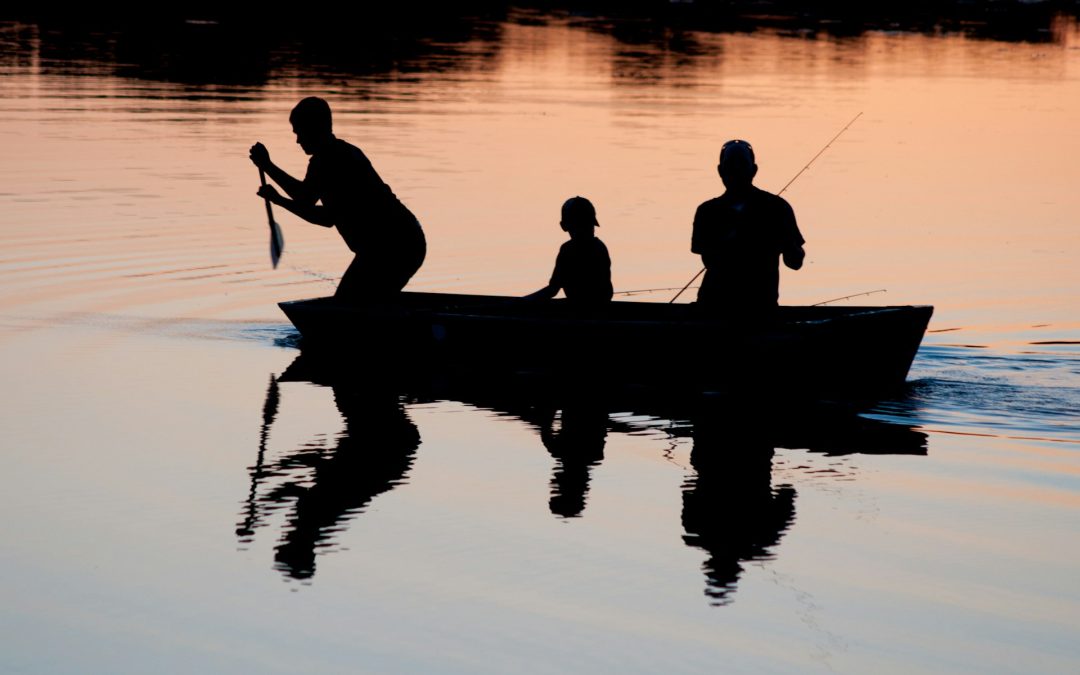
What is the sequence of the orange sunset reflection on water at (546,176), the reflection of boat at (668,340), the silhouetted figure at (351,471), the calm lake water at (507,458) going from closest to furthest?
the calm lake water at (507,458) → the silhouetted figure at (351,471) → the reflection of boat at (668,340) → the orange sunset reflection on water at (546,176)

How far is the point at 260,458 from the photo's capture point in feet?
28.7

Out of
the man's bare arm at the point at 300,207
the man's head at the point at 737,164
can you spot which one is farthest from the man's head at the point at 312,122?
the man's head at the point at 737,164

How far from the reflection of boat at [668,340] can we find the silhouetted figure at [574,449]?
47cm

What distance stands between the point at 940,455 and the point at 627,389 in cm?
225

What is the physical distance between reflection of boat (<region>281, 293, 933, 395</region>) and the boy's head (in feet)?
1.87

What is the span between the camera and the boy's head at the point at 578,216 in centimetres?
1060

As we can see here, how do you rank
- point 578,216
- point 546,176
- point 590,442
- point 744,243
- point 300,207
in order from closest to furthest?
point 590,442, point 744,243, point 578,216, point 300,207, point 546,176

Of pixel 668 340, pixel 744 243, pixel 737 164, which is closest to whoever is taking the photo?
pixel 737 164

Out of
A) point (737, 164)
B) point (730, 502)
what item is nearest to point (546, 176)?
point (737, 164)

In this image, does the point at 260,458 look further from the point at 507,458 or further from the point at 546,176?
the point at 546,176

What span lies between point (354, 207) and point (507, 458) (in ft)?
9.01

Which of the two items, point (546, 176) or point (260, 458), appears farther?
point (546, 176)

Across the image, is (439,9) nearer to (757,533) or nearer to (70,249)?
(70,249)

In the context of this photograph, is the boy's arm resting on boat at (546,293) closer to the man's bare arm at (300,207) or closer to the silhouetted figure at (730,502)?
the man's bare arm at (300,207)
